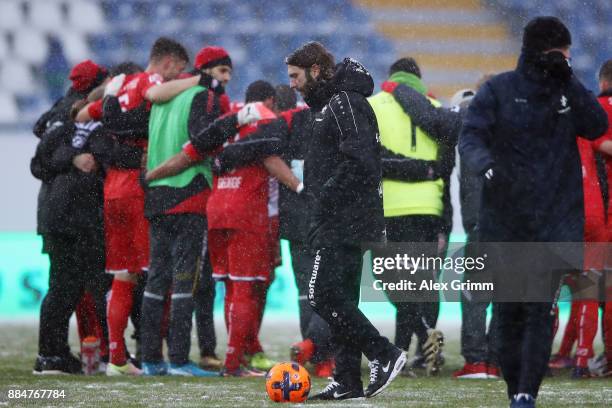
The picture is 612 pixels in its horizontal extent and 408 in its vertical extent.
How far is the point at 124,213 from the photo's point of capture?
778 centimetres

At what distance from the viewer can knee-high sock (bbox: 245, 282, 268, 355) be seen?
7.42 m

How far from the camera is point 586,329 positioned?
24.6 feet

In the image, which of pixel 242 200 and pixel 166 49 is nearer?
pixel 242 200

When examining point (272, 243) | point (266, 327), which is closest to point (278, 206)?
point (272, 243)

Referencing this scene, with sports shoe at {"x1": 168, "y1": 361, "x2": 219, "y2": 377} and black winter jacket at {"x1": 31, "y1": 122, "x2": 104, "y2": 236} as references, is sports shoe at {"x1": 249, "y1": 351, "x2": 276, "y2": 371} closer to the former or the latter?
sports shoe at {"x1": 168, "y1": 361, "x2": 219, "y2": 377}

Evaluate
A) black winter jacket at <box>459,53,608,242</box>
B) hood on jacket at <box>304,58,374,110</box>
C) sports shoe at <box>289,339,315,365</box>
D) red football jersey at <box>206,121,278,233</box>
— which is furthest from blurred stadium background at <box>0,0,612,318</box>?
black winter jacket at <box>459,53,608,242</box>

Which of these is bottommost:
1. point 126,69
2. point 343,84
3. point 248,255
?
point 248,255

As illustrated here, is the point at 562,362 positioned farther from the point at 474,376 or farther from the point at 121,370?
the point at 121,370

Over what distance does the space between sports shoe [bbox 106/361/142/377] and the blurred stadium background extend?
720 cm

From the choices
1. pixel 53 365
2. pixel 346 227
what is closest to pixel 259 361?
pixel 53 365

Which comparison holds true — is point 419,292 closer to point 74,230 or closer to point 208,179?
point 208,179

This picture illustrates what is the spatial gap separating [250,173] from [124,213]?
35.0 inches

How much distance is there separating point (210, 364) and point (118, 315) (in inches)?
33.1

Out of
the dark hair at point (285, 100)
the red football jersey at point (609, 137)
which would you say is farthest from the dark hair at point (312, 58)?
the dark hair at point (285, 100)
